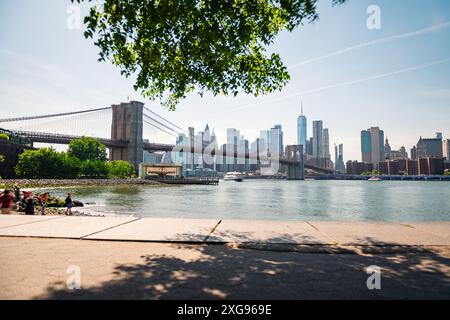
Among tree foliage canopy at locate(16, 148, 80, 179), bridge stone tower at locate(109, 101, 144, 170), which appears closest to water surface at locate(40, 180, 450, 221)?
tree foliage canopy at locate(16, 148, 80, 179)

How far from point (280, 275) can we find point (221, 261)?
1.08 metres

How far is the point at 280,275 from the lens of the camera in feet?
13.2

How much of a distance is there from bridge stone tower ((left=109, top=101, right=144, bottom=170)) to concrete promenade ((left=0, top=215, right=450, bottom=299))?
109138 mm

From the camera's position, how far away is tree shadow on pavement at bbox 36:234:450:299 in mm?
3344

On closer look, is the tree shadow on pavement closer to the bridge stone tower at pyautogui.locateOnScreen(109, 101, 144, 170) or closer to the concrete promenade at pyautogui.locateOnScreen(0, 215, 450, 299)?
the concrete promenade at pyautogui.locateOnScreen(0, 215, 450, 299)

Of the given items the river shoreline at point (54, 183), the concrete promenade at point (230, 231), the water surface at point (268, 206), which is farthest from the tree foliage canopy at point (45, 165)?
the concrete promenade at point (230, 231)

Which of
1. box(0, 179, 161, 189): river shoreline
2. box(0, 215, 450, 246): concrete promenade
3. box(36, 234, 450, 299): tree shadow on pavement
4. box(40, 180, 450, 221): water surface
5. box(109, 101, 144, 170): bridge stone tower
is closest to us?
box(36, 234, 450, 299): tree shadow on pavement

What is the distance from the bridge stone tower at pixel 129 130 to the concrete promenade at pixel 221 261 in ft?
358

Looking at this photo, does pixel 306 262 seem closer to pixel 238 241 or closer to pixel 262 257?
pixel 262 257

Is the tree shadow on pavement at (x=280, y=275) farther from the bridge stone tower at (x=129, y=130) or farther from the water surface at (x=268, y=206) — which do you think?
the bridge stone tower at (x=129, y=130)

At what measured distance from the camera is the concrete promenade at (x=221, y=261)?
3.43 metres

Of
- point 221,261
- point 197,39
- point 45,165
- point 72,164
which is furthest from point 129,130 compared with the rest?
point 221,261

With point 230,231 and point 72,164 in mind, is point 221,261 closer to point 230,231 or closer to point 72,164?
point 230,231

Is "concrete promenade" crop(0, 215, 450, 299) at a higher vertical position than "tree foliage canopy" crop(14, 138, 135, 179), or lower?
lower
